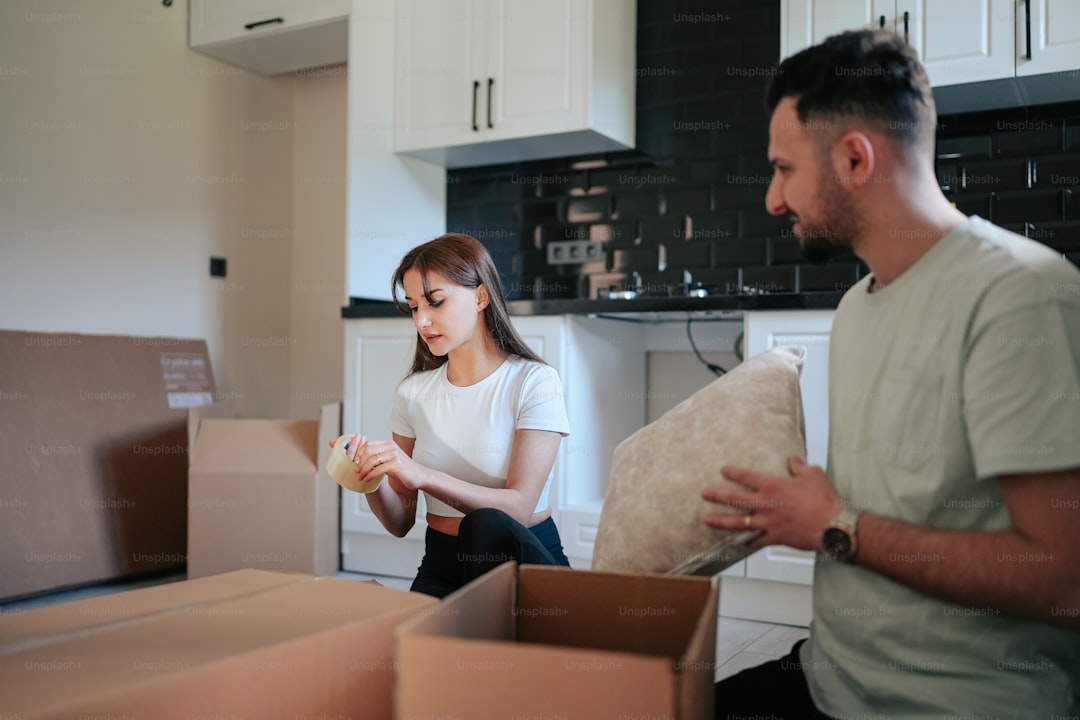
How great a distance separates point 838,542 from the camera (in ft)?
2.93

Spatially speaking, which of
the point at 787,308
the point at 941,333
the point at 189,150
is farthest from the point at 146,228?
the point at 941,333

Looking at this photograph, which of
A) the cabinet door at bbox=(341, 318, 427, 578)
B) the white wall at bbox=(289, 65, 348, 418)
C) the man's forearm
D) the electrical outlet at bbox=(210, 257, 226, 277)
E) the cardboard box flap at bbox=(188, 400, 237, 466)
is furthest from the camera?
the white wall at bbox=(289, 65, 348, 418)

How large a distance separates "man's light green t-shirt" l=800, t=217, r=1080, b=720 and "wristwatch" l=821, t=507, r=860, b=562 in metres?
0.04

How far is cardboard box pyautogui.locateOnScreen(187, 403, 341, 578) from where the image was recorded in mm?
3146

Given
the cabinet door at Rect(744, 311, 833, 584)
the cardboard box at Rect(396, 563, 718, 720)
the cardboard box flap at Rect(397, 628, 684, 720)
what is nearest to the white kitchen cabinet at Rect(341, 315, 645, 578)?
the cabinet door at Rect(744, 311, 833, 584)

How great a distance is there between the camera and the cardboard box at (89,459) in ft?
10.3

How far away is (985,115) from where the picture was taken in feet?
10.3

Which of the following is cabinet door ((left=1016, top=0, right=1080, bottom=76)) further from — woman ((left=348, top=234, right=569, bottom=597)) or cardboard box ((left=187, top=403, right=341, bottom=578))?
cardboard box ((left=187, top=403, right=341, bottom=578))

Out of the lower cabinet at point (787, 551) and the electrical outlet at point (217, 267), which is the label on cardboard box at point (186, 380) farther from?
the lower cabinet at point (787, 551)

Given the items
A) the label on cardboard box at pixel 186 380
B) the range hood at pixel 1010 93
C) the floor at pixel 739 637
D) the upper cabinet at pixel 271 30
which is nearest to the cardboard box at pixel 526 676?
the floor at pixel 739 637

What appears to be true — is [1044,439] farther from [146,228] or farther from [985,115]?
[146,228]

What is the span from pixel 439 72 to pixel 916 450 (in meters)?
3.17

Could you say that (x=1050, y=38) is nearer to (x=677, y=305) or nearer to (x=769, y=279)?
(x=769, y=279)

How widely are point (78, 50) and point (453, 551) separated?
115 inches
